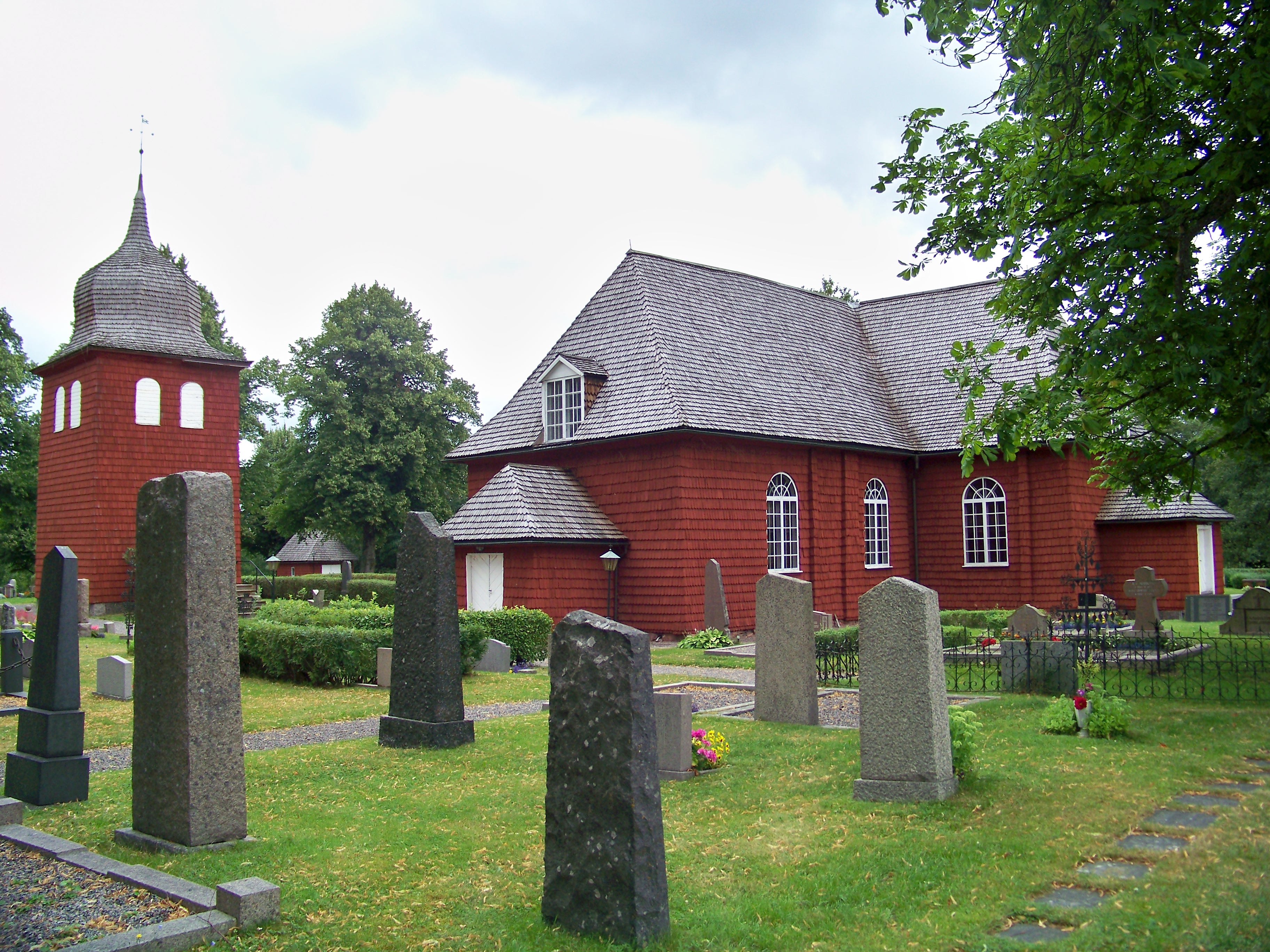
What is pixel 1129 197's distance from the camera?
10539 mm

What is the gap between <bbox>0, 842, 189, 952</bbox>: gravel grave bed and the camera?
5.26 metres

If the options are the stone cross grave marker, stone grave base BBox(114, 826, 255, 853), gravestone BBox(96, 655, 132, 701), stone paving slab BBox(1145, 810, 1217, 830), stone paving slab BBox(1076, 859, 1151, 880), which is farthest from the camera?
the stone cross grave marker

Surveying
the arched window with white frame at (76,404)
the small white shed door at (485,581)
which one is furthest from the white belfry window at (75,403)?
the small white shed door at (485,581)

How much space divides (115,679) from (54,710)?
304 inches

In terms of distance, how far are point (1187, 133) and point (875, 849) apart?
328 inches

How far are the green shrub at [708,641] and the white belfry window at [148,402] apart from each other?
18555 millimetres

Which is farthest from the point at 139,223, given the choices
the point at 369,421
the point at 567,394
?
the point at 567,394

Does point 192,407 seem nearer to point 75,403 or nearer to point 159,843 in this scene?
point 75,403

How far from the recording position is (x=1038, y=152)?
12039 millimetres

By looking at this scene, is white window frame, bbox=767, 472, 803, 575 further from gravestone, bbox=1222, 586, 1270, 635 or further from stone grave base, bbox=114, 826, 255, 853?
stone grave base, bbox=114, 826, 255, 853

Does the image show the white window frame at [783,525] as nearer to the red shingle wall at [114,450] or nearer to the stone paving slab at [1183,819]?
the red shingle wall at [114,450]

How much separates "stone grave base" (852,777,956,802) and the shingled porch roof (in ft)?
47.7

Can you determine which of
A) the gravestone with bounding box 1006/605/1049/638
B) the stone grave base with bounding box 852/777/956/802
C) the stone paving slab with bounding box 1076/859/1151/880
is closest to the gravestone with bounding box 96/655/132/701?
the stone grave base with bounding box 852/777/956/802

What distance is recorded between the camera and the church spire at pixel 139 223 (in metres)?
32.5
